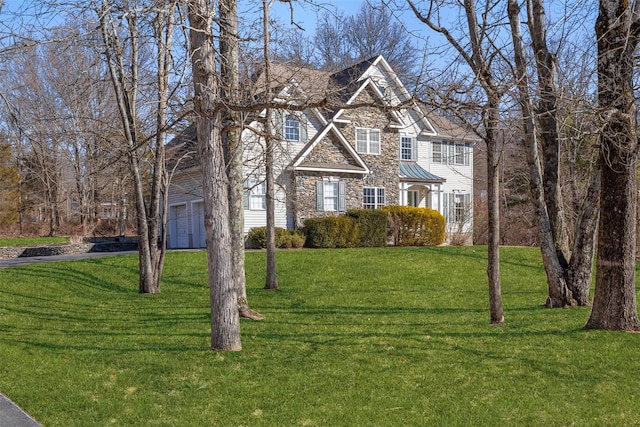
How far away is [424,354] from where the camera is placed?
6.80 m

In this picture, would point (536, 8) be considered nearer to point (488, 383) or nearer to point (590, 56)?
point (590, 56)

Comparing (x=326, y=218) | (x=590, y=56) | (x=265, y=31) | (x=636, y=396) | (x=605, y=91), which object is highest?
(x=265, y=31)

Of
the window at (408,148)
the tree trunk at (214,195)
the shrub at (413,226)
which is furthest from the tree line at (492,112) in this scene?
the window at (408,148)

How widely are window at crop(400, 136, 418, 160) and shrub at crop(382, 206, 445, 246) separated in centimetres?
444

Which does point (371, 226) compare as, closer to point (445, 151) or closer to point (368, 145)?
point (368, 145)

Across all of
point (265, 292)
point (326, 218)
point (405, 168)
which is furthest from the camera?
point (405, 168)

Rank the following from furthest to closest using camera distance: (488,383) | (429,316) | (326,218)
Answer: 1. (326,218)
2. (429,316)
3. (488,383)

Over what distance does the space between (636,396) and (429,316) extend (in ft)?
14.5

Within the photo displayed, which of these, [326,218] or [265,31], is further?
[326,218]

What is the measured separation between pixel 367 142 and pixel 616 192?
17.7 meters

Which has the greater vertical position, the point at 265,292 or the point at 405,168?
the point at 405,168

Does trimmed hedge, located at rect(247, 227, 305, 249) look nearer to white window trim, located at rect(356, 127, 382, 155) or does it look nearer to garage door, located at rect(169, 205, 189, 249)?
garage door, located at rect(169, 205, 189, 249)

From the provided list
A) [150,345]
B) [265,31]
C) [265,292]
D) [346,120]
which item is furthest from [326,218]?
[150,345]

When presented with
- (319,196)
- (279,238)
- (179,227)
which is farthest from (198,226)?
(319,196)
